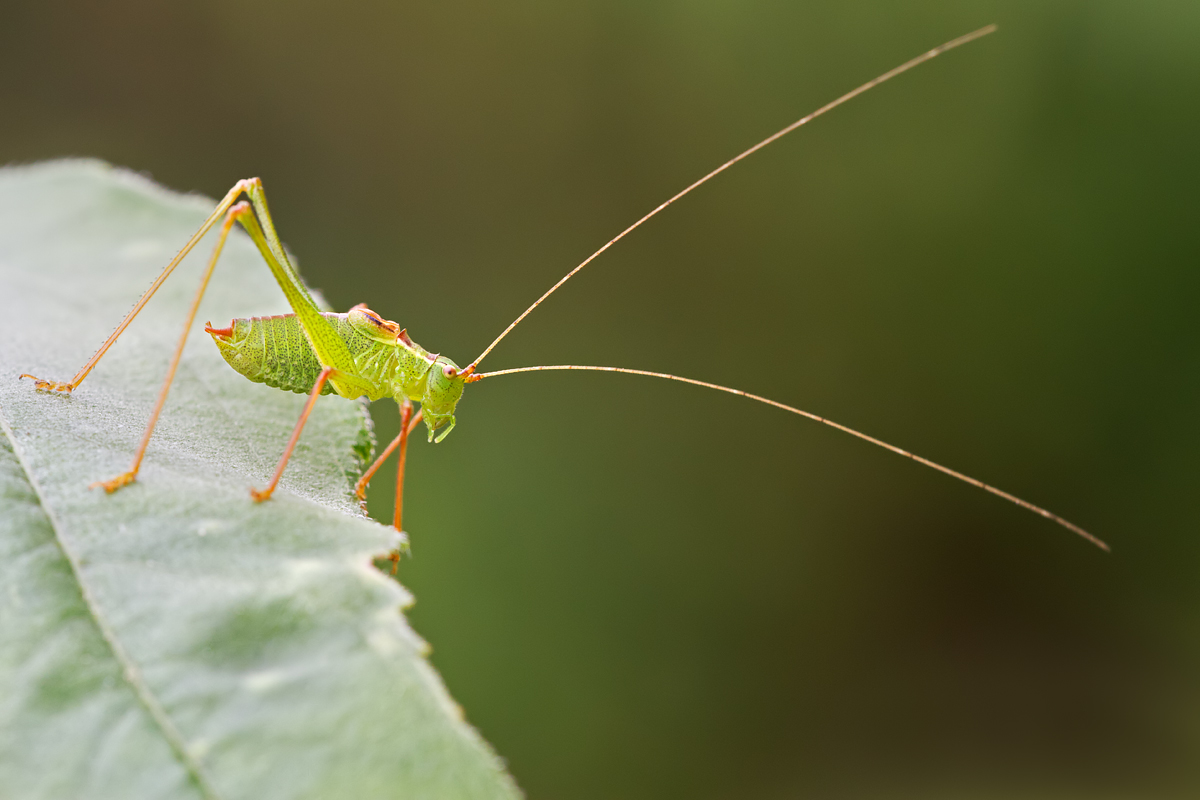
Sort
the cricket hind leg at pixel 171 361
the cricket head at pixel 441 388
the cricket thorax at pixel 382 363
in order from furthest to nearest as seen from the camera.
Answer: the cricket head at pixel 441 388
the cricket thorax at pixel 382 363
the cricket hind leg at pixel 171 361

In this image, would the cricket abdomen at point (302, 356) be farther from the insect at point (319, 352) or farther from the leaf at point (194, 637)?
the leaf at point (194, 637)

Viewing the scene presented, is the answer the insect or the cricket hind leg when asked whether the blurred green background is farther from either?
the cricket hind leg

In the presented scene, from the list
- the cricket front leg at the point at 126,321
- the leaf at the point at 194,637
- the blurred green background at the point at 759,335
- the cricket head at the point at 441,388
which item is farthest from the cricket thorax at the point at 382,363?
the blurred green background at the point at 759,335

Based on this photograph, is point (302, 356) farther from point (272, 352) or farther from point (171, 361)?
point (171, 361)

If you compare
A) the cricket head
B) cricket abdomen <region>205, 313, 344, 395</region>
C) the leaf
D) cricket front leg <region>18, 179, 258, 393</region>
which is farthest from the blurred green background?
the leaf

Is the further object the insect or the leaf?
the insect

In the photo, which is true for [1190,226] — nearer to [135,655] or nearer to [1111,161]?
[1111,161]
